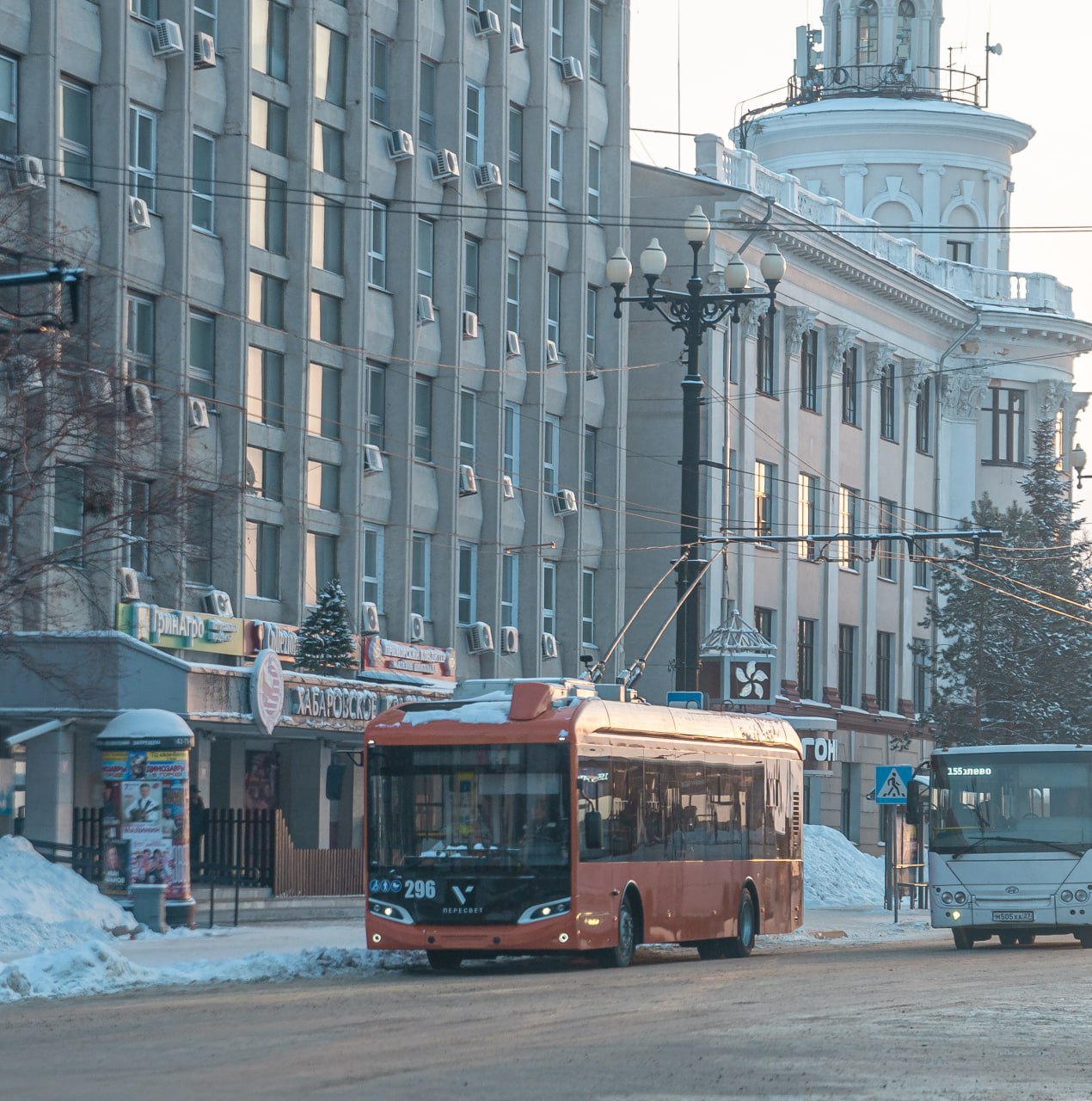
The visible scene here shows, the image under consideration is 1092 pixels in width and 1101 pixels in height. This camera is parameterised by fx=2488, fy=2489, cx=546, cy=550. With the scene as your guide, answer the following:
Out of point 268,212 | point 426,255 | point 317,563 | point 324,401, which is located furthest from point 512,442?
point 268,212

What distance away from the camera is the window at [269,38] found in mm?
41969

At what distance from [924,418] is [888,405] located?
3047mm

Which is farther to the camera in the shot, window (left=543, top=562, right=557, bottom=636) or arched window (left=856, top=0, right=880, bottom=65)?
arched window (left=856, top=0, right=880, bottom=65)

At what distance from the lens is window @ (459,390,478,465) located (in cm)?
4838

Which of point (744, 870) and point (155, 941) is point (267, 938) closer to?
point (155, 941)

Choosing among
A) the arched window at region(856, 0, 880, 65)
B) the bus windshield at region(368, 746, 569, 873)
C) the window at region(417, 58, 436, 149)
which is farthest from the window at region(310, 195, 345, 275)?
the arched window at region(856, 0, 880, 65)

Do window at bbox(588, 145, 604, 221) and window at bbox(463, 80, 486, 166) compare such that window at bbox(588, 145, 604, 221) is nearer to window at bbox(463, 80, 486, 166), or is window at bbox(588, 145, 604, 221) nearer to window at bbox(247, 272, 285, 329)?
window at bbox(463, 80, 486, 166)

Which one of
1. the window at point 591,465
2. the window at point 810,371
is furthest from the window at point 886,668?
the window at point 591,465

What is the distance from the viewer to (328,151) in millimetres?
44250

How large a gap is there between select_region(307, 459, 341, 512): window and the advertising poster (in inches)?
175

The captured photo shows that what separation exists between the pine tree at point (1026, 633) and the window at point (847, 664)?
743cm

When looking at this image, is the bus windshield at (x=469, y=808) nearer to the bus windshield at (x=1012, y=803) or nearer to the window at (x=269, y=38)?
the bus windshield at (x=1012, y=803)

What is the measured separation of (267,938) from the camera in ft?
88.4

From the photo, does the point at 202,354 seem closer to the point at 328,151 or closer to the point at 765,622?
the point at 328,151
